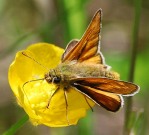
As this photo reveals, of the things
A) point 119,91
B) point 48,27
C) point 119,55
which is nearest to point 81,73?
point 119,91

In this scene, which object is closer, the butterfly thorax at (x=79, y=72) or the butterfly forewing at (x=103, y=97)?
the butterfly forewing at (x=103, y=97)

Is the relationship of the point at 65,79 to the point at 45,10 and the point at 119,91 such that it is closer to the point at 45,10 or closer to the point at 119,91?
the point at 119,91

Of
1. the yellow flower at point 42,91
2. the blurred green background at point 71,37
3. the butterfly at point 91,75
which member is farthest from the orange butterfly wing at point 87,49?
the blurred green background at point 71,37

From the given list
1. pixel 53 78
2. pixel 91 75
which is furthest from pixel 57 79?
pixel 91 75

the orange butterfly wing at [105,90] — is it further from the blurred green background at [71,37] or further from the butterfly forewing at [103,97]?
the blurred green background at [71,37]

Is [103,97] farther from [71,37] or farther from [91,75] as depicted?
[71,37]

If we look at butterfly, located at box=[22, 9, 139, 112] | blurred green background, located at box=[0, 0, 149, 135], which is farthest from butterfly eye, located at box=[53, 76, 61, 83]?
blurred green background, located at box=[0, 0, 149, 135]

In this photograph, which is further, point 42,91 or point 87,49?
point 42,91
